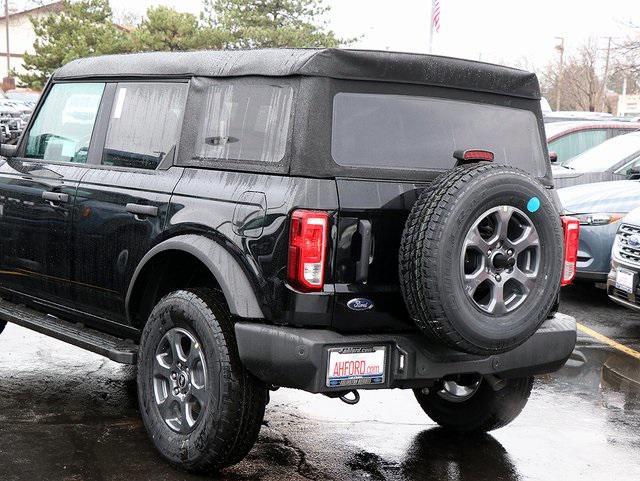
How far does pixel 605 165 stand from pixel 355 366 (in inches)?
316

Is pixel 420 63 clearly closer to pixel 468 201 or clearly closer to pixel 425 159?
pixel 425 159

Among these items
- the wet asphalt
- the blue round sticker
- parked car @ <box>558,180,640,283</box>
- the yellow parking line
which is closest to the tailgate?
the blue round sticker

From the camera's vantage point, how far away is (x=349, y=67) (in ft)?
13.8

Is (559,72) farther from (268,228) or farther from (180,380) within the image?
(268,228)

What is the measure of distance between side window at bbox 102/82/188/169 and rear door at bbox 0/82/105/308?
20 cm

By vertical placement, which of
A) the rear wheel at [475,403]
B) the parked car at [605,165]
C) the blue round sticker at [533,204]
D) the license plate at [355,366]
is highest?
the blue round sticker at [533,204]

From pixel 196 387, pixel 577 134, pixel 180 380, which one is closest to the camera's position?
pixel 196 387

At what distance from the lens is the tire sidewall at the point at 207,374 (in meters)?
4.18

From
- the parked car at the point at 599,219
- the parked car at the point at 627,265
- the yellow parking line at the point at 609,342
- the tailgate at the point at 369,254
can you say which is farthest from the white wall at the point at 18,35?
the tailgate at the point at 369,254

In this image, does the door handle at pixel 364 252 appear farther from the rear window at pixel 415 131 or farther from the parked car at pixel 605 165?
the parked car at pixel 605 165

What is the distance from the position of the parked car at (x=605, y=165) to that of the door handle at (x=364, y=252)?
24.2ft

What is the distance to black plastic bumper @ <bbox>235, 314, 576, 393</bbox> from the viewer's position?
3.95 m

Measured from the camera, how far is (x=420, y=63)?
4383 millimetres

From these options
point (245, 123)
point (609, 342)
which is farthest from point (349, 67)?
point (609, 342)
